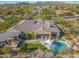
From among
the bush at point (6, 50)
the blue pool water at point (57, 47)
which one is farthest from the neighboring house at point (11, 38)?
the blue pool water at point (57, 47)

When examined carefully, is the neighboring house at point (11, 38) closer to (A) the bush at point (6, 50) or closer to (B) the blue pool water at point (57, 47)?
(A) the bush at point (6, 50)

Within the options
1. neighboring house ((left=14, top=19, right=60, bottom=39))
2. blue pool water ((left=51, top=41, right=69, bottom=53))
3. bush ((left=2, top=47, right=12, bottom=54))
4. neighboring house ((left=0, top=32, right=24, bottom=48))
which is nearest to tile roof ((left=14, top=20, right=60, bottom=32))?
neighboring house ((left=14, top=19, right=60, bottom=39))

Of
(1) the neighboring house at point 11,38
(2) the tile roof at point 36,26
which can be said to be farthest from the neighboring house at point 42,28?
(1) the neighboring house at point 11,38

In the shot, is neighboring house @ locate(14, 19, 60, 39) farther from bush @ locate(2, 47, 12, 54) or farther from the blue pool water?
bush @ locate(2, 47, 12, 54)

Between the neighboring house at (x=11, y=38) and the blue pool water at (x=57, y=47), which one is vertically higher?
the neighboring house at (x=11, y=38)

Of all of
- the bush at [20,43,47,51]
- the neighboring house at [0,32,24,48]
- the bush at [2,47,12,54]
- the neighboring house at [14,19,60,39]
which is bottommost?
the bush at [2,47,12,54]

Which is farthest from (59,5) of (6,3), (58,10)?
(6,3)

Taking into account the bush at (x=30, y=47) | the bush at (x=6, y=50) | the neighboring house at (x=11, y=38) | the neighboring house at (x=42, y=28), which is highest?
the neighboring house at (x=42, y=28)

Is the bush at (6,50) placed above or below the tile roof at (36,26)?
below
